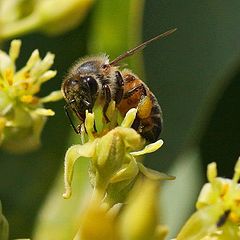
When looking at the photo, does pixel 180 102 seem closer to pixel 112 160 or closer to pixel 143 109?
pixel 143 109

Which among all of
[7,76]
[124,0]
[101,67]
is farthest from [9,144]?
[124,0]

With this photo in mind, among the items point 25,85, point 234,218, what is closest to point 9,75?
point 25,85

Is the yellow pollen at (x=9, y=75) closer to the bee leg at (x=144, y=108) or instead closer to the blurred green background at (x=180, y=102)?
the bee leg at (x=144, y=108)

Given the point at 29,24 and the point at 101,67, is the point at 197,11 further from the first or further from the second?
the point at 101,67

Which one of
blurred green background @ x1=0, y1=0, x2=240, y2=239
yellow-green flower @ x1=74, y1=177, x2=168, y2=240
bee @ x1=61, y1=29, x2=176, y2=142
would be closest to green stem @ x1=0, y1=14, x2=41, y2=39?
blurred green background @ x1=0, y1=0, x2=240, y2=239

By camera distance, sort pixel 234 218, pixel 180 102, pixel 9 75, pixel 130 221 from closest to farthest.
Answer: pixel 130 221, pixel 234 218, pixel 9 75, pixel 180 102

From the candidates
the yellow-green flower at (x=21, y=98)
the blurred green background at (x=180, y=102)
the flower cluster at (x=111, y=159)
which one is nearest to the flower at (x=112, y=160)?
the flower cluster at (x=111, y=159)
